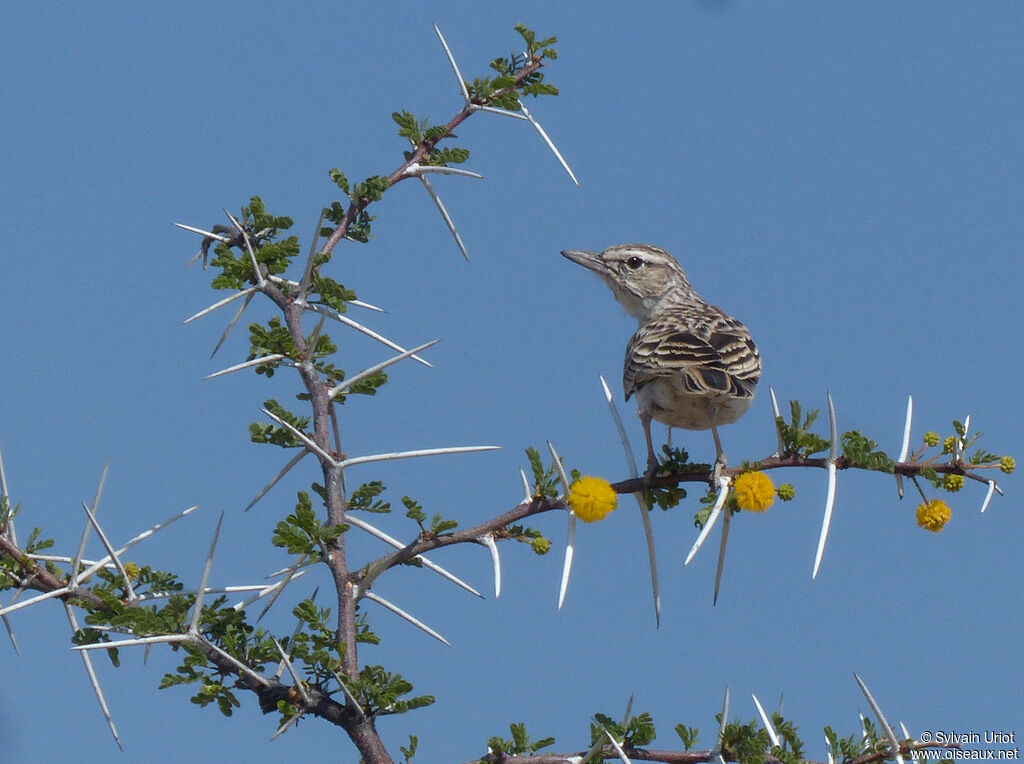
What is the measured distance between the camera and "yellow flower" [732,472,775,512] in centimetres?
510

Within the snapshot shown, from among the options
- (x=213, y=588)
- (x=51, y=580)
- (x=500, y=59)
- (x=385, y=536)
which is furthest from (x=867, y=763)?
(x=500, y=59)

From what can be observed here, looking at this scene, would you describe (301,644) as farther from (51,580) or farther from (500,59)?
(500,59)

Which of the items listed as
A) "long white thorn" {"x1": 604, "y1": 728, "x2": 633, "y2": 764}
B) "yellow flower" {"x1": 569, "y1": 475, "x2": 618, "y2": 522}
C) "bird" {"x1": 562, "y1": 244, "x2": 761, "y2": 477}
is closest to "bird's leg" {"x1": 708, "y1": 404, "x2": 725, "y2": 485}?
"bird" {"x1": 562, "y1": 244, "x2": 761, "y2": 477}

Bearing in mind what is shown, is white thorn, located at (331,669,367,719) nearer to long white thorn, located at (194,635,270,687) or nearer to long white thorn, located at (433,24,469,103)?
long white thorn, located at (194,635,270,687)

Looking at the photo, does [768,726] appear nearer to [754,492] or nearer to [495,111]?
[754,492]

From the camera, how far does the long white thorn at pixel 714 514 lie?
4.77 m

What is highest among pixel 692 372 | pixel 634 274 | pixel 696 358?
pixel 634 274

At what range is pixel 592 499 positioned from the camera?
4867 mm

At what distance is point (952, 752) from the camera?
4859mm

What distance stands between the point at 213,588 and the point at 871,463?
3.09 m

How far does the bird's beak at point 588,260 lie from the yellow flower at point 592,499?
5.12m

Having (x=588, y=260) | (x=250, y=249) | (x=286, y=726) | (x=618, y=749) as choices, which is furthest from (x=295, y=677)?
(x=588, y=260)

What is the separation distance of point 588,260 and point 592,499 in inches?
208

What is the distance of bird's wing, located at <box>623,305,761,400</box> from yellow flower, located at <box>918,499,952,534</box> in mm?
1531
